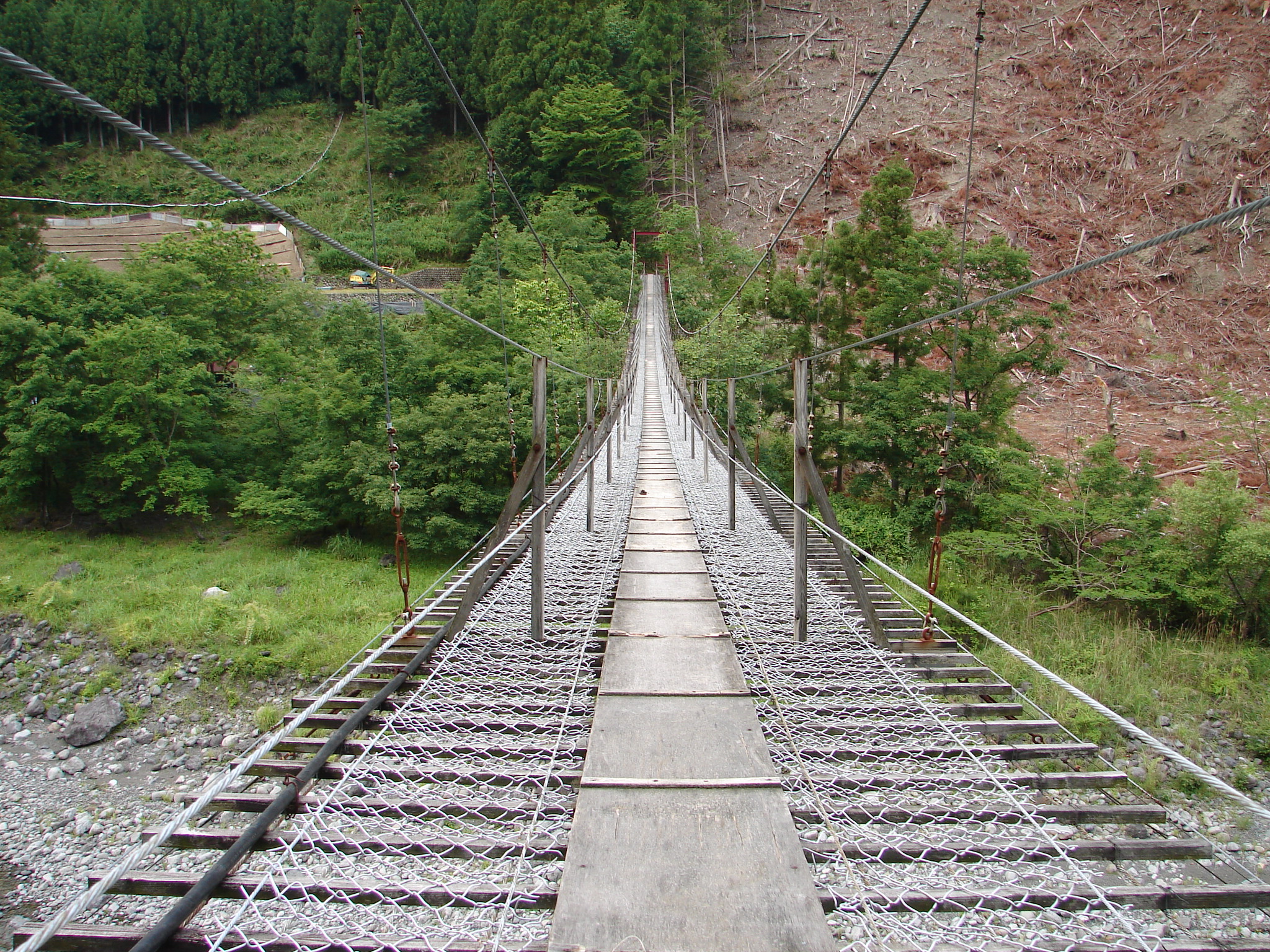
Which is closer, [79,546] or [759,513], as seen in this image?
[759,513]

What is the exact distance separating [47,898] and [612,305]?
11658 mm

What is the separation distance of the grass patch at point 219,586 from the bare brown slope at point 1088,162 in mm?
8777

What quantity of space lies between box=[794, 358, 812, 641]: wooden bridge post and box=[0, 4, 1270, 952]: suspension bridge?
0.05ft

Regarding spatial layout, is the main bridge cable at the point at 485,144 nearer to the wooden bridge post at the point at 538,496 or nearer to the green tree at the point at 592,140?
the wooden bridge post at the point at 538,496

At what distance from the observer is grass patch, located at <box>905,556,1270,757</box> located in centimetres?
500

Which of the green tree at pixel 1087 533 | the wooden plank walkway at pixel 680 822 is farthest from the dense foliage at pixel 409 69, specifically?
the wooden plank walkway at pixel 680 822

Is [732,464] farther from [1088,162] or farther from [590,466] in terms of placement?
[1088,162]

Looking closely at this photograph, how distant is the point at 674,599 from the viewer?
2.97 metres

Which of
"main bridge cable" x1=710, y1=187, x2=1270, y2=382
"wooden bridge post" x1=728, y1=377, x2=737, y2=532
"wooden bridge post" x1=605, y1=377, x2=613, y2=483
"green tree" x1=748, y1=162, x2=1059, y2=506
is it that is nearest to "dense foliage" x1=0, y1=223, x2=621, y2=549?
"wooden bridge post" x1=605, y1=377, x2=613, y2=483

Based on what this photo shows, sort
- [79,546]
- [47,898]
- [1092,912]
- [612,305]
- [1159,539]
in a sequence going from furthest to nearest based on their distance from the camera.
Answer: [612,305] < [79,546] < [1159,539] < [47,898] < [1092,912]

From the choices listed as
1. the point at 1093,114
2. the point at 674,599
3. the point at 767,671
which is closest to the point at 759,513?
the point at 674,599

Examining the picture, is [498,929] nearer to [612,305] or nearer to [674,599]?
[674,599]

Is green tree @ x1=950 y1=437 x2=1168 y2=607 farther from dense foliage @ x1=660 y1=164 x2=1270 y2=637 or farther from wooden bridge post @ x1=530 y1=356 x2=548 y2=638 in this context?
wooden bridge post @ x1=530 y1=356 x2=548 y2=638

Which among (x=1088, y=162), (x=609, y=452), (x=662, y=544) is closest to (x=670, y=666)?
(x=662, y=544)
